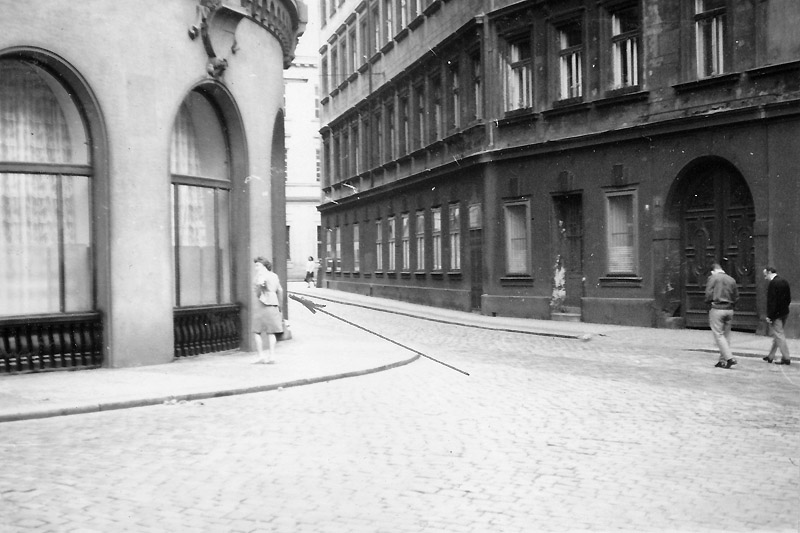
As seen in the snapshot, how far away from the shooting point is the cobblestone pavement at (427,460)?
21.6 feet

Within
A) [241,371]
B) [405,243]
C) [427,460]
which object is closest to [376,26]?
[405,243]

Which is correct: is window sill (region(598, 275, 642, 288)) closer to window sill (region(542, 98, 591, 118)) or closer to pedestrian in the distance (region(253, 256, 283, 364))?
window sill (region(542, 98, 591, 118))

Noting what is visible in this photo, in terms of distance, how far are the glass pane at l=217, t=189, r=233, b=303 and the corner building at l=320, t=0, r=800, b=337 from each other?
10.8m

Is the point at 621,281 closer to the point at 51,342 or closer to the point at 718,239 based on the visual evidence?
the point at 718,239

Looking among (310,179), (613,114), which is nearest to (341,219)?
(310,179)

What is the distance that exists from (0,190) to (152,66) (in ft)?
10.2

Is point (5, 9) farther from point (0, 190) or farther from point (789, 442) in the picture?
point (789, 442)

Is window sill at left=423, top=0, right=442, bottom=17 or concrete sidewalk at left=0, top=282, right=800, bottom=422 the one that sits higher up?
window sill at left=423, top=0, right=442, bottom=17

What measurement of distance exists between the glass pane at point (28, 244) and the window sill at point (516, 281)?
1548 centimetres

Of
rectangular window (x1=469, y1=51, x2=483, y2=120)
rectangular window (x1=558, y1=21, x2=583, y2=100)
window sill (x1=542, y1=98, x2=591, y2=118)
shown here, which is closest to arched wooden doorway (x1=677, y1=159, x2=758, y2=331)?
window sill (x1=542, y1=98, x2=591, y2=118)

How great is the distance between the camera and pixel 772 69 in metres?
20.6

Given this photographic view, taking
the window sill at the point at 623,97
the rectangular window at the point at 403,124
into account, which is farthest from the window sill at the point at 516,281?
the rectangular window at the point at 403,124

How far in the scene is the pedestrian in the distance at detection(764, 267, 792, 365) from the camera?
16375 millimetres

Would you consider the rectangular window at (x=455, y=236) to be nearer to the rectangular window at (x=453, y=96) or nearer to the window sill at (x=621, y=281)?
the rectangular window at (x=453, y=96)
